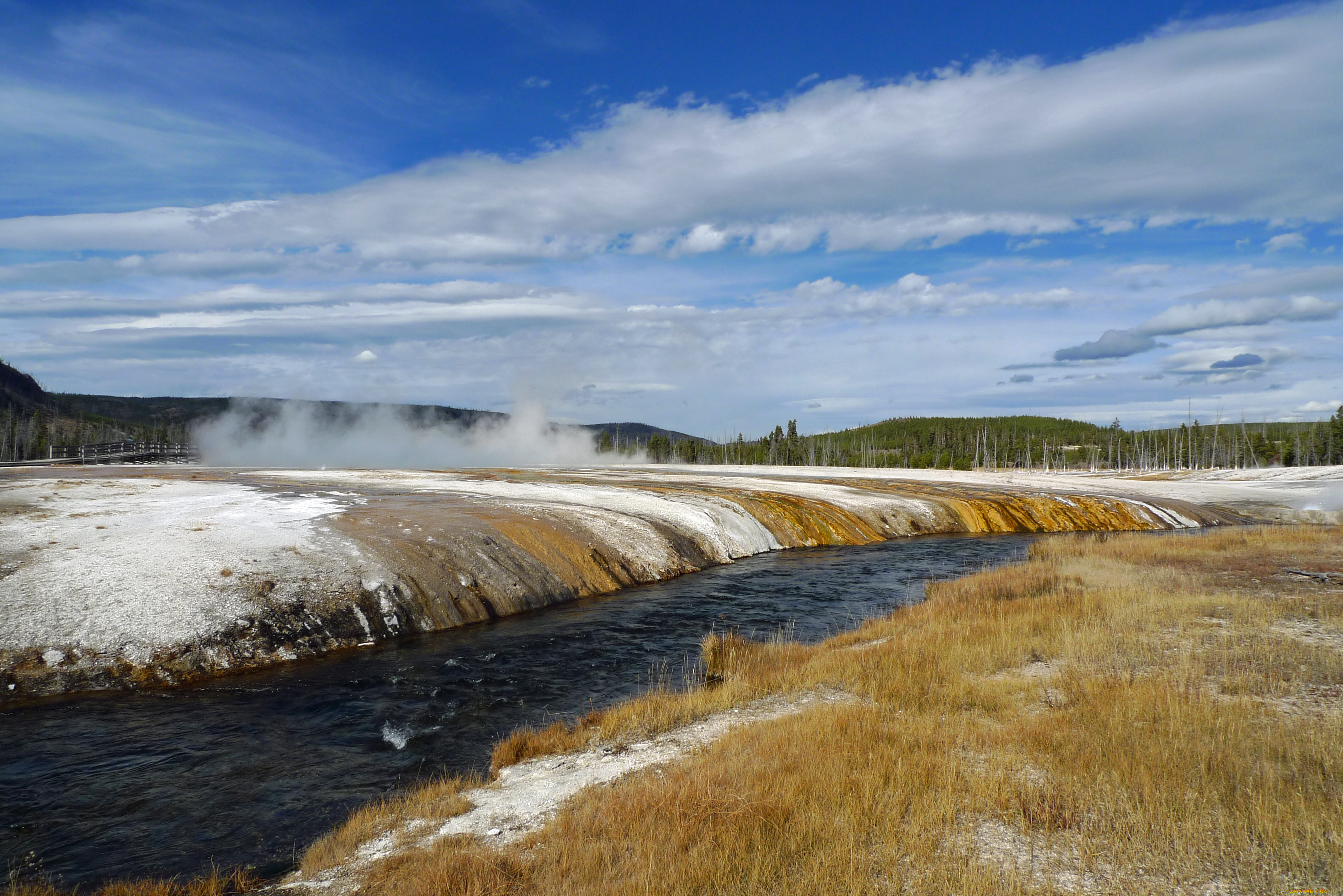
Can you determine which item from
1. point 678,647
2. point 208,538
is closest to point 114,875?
point 678,647

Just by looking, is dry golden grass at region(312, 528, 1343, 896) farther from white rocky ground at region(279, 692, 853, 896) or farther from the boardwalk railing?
the boardwalk railing

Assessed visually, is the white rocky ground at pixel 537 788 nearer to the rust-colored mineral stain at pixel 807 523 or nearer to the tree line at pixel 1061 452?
the rust-colored mineral stain at pixel 807 523

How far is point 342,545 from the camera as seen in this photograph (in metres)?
20.3

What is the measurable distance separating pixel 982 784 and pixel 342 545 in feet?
60.6

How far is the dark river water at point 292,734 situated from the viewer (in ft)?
26.8

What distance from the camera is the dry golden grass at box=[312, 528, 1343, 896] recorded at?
577 cm

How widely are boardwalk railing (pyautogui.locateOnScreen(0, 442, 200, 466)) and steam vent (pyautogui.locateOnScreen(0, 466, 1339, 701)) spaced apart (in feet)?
202

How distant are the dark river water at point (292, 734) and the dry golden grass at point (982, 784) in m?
2.14

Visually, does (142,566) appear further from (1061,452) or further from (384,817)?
(1061,452)

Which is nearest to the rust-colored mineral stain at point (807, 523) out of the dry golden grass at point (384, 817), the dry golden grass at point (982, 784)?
the dry golden grass at point (982, 784)

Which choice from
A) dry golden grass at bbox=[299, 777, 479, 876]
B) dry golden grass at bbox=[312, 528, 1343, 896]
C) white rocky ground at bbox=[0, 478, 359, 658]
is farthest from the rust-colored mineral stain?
dry golden grass at bbox=[299, 777, 479, 876]

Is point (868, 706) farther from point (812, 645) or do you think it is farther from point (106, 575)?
point (106, 575)

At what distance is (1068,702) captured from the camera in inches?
383

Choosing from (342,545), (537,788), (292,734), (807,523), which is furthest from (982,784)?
(807,523)
